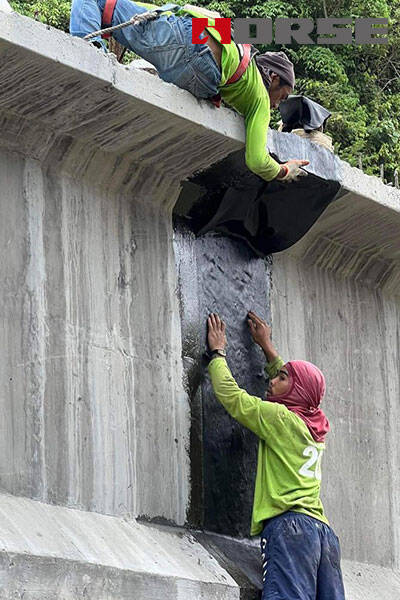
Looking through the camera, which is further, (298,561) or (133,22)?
(133,22)

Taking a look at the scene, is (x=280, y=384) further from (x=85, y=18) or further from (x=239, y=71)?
(x=85, y=18)

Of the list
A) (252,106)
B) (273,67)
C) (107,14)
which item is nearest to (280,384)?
(252,106)

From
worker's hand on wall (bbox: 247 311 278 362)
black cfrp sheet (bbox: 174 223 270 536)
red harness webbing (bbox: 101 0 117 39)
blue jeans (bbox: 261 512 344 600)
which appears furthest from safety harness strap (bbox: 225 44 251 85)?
blue jeans (bbox: 261 512 344 600)

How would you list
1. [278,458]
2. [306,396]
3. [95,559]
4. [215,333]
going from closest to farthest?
[95,559] < [278,458] < [306,396] < [215,333]

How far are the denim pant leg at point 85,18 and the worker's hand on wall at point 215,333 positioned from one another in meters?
2.03

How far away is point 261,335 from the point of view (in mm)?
10273

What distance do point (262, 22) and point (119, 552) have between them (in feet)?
37.1

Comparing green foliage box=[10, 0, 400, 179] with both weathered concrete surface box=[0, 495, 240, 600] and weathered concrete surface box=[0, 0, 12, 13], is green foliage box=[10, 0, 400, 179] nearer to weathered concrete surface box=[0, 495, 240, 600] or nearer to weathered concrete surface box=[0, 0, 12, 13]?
weathered concrete surface box=[0, 0, 12, 13]

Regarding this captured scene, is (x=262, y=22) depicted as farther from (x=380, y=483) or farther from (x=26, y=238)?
(x=26, y=238)

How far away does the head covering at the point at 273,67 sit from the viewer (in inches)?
394

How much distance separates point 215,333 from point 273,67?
1.89 metres

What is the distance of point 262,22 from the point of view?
18.3 metres

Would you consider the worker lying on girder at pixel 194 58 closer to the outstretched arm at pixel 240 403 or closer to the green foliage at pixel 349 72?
the outstretched arm at pixel 240 403

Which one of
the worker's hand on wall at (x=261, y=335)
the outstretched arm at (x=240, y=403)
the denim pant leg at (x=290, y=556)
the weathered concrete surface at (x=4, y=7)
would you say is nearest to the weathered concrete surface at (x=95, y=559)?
the denim pant leg at (x=290, y=556)
